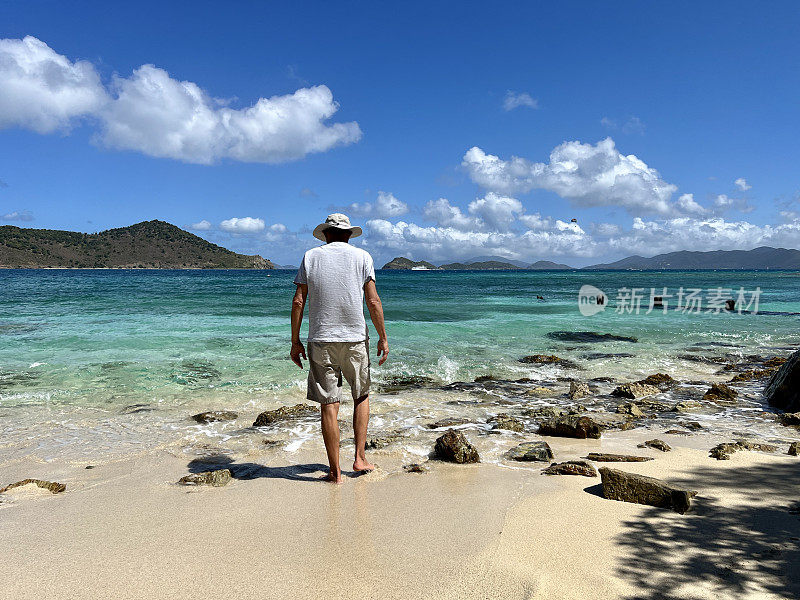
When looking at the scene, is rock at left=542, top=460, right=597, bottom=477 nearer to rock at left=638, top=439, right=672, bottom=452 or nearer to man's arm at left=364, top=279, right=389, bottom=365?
rock at left=638, top=439, right=672, bottom=452

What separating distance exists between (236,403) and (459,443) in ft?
14.5

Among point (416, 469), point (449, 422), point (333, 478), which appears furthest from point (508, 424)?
point (333, 478)

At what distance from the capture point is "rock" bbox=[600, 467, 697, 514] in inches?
142

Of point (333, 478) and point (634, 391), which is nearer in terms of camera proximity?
point (333, 478)

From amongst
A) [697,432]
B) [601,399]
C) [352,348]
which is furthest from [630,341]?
[352,348]

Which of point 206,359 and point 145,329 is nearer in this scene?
point 206,359

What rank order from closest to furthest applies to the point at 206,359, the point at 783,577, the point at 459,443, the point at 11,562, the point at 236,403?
the point at 783,577 → the point at 11,562 → the point at 459,443 → the point at 236,403 → the point at 206,359

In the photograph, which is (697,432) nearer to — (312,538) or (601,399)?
(601,399)

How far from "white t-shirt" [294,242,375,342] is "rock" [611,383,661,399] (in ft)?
19.5

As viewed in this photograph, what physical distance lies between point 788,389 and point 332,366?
23.6 feet

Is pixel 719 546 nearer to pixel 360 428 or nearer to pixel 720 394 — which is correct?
pixel 360 428

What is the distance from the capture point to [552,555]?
3.00 m

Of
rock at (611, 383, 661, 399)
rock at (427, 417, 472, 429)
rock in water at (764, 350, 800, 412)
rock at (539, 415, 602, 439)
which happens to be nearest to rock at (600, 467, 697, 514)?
rock at (539, 415, 602, 439)

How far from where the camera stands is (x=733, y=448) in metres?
5.15
